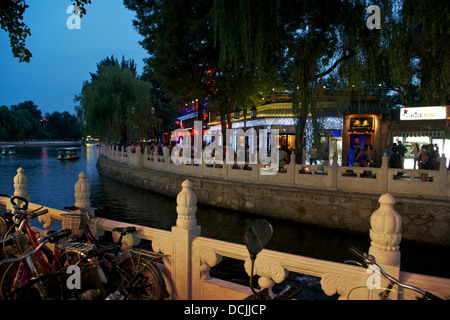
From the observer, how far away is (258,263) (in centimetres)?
314

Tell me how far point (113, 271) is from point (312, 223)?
7.61 m

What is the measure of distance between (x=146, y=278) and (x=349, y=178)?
7.62 meters

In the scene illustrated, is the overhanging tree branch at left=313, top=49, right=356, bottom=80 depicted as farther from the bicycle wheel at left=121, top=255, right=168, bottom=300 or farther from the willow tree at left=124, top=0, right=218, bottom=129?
the bicycle wheel at left=121, top=255, right=168, bottom=300

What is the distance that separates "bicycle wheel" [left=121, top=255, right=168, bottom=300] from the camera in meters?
3.40

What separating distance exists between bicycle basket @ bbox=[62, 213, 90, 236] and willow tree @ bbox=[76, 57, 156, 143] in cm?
2168

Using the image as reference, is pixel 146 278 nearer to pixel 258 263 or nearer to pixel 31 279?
pixel 31 279

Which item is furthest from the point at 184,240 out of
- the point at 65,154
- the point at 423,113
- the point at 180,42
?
the point at 65,154

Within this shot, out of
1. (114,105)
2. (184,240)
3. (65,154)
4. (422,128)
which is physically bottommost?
(184,240)

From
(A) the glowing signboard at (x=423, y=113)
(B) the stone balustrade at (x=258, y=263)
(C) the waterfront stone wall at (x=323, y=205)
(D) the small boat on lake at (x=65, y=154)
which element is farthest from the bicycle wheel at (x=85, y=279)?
(D) the small boat on lake at (x=65, y=154)

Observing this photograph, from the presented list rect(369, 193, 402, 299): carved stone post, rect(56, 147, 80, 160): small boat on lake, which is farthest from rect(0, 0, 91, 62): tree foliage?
rect(56, 147, 80, 160): small boat on lake

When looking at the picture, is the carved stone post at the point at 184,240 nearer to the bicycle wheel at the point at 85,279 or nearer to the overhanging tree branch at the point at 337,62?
the bicycle wheel at the point at 85,279

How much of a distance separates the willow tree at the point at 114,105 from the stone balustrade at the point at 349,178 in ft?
42.9

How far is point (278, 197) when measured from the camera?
10.7 metres
